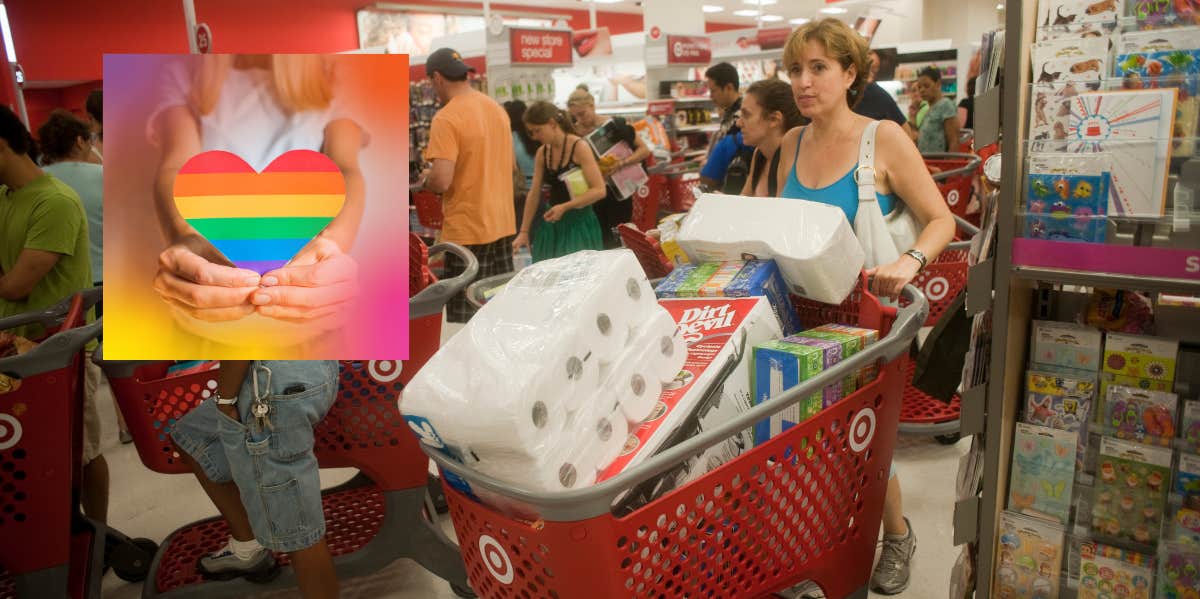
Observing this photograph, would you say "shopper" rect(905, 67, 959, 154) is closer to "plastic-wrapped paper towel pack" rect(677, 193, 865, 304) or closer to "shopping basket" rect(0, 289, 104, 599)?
"plastic-wrapped paper towel pack" rect(677, 193, 865, 304)

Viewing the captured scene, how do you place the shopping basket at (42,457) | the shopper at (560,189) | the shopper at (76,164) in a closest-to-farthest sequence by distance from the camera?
the shopping basket at (42,457)
the shopper at (76,164)
the shopper at (560,189)

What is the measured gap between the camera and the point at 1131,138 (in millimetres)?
1290

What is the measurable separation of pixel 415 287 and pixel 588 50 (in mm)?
9479

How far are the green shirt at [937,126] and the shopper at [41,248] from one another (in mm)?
6884

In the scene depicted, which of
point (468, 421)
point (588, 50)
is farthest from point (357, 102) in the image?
point (588, 50)

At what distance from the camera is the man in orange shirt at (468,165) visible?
3.99 metres

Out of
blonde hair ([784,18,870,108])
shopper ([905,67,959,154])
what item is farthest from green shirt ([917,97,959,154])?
blonde hair ([784,18,870,108])

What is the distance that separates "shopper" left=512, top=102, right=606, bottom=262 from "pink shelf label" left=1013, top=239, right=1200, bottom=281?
11.5ft

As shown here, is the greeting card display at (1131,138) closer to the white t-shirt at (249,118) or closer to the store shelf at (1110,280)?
the store shelf at (1110,280)

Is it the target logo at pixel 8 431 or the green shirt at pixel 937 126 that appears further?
the green shirt at pixel 937 126

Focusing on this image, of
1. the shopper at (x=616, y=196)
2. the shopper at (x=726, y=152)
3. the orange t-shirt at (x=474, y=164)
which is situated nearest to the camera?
the orange t-shirt at (x=474, y=164)

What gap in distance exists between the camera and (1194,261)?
1245mm

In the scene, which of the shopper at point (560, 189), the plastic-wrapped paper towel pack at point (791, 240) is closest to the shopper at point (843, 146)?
the plastic-wrapped paper towel pack at point (791, 240)

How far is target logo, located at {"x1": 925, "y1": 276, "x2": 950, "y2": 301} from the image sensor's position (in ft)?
10.1
